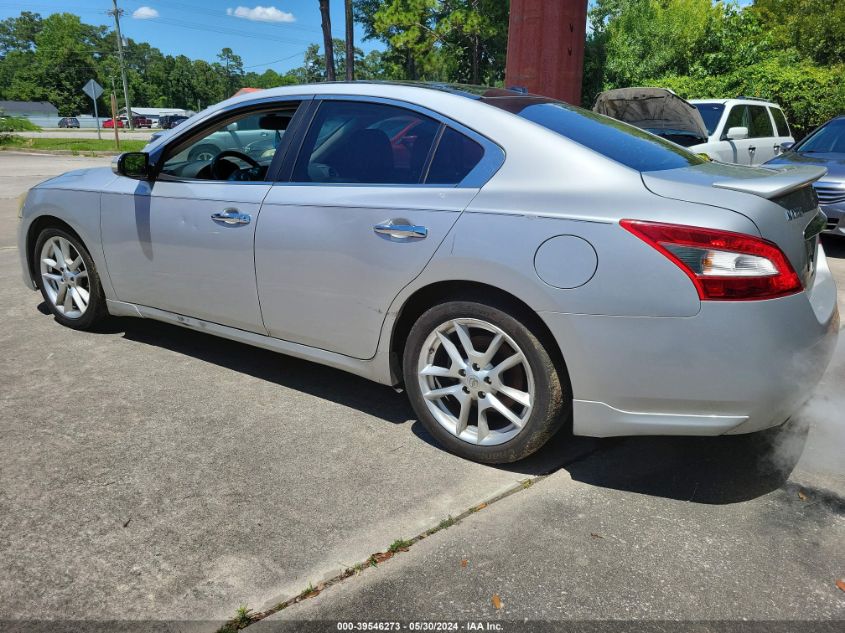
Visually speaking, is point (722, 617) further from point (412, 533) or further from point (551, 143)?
point (551, 143)

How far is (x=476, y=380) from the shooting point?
2926 mm

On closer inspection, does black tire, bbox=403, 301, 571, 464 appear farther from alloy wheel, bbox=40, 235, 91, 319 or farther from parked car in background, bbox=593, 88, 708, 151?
parked car in background, bbox=593, 88, 708, 151

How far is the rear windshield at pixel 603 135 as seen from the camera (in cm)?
290

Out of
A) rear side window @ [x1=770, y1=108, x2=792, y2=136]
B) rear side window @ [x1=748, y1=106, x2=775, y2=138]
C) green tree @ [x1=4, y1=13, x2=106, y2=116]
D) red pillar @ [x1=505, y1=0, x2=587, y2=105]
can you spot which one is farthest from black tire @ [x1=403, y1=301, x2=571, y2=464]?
green tree @ [x1=4, y1=13, x2=106, y2=116]

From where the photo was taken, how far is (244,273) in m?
3.53

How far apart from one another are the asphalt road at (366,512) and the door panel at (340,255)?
51 cm

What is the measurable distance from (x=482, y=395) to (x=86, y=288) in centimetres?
306

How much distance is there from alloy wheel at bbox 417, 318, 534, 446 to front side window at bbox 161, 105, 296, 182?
149 centimetres

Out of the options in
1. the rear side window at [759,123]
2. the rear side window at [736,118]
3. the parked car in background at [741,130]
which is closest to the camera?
the parked car in background at [741,130]

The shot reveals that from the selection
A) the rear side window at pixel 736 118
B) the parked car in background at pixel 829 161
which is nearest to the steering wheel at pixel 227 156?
the parked car in background at pixel 829 161

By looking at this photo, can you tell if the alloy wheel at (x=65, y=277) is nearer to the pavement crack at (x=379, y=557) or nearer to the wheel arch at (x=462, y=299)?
the wheel arch at (x=462, y=299)

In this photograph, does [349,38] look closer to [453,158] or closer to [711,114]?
[711,114]

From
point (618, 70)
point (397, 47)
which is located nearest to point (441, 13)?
point (397, 47)

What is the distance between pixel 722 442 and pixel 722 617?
130 cm
